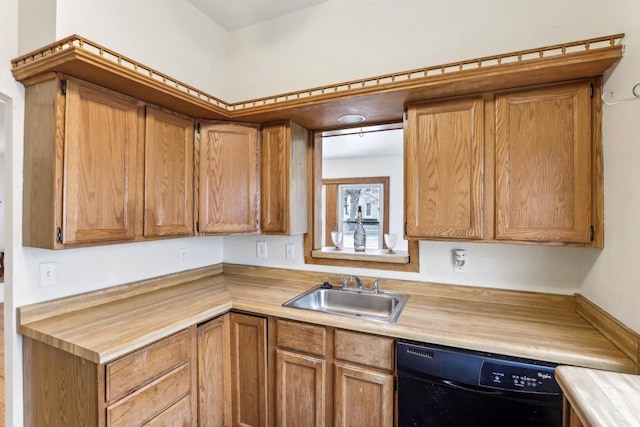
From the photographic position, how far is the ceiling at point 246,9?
6.94 feet

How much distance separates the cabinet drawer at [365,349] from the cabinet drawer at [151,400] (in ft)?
2.57

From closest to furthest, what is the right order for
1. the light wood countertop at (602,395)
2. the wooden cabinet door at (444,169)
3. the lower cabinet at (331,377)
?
the light wood countertop at (602,395) → the lower cabinet at (331,377) → the wooden cabinet door at (444,169)

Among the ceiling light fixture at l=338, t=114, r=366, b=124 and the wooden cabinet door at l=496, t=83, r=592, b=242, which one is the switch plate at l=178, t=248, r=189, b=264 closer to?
the ceiling light fixture at l=338, t=114, r=366, b=124

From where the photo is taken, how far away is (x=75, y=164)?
54.2 inches

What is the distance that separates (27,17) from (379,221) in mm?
4418

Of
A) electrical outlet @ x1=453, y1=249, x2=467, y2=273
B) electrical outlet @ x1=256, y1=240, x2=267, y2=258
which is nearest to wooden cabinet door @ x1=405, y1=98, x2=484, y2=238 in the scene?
electrical outlet @ x1=453, y1=249, x2=467, y2=273

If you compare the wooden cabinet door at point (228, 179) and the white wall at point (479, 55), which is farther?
the wooden cabinet door at point (228, 179)

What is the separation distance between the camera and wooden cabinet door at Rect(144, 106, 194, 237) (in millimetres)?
1702

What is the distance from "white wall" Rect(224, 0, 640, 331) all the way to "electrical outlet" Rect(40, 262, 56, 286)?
1.20 metres

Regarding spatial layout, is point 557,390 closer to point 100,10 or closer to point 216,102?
point 216,102

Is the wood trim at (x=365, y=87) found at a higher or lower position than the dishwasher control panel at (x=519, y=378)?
higher

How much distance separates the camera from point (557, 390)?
1150 millimetres

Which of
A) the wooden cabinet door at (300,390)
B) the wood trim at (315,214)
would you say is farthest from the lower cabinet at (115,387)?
A: the wood trim at (315,214)

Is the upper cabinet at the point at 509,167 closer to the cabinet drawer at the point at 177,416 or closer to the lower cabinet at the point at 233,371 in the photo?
the lower cabinet at the point at 233,371
